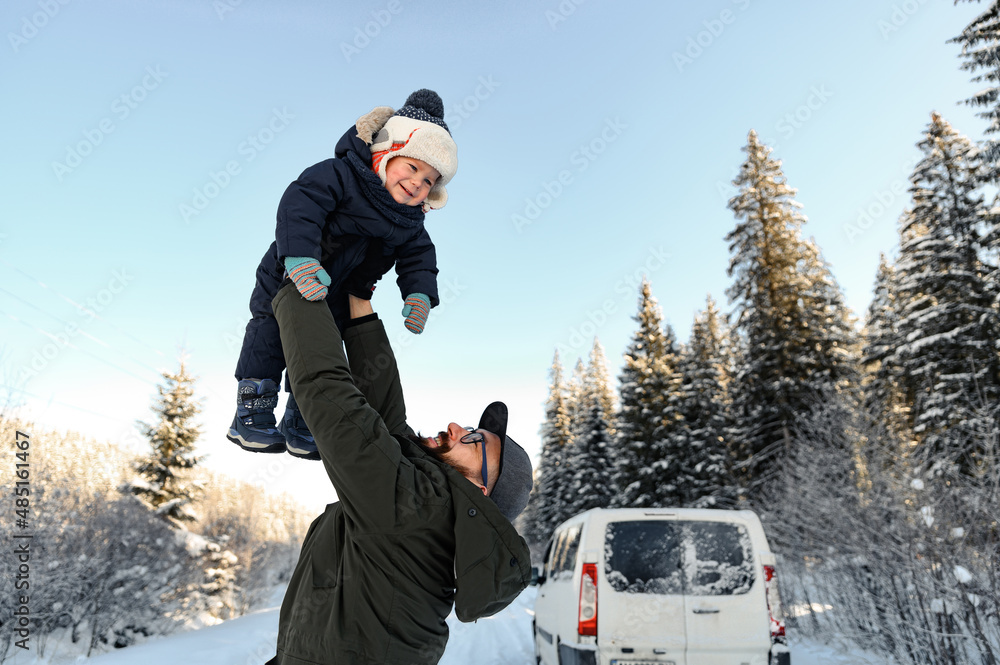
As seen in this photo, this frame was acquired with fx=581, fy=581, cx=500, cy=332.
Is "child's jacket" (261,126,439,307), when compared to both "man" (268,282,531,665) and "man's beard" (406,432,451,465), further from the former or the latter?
"man's beard" (406,432,451,465)

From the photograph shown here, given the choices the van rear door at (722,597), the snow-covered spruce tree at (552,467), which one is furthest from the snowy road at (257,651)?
the snow-covered spruce tree at (552,467)

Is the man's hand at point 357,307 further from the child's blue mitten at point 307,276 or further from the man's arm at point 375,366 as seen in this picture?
the child's blue mitten at point 307,276

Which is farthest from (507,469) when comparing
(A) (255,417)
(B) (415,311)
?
(A) (255,417)

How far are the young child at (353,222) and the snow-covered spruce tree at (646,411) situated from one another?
25.5 meters

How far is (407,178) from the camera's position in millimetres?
2170

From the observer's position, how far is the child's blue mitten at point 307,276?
1695mm

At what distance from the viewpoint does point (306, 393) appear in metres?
1.53

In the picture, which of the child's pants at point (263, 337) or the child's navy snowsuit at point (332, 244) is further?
the child's pants at point (263, 337)

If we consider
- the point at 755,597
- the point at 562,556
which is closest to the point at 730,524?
the point at 755,597

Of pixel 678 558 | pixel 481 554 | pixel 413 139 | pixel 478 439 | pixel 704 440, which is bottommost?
pixel 678 558

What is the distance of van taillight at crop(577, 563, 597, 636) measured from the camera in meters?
5.80

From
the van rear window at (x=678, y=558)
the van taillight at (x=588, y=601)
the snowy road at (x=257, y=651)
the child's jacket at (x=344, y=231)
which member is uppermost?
the child's jacket at (x=344, y=231)

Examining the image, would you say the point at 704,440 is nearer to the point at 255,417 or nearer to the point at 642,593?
the point at 642,593

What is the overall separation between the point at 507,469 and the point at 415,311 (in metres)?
0.76
